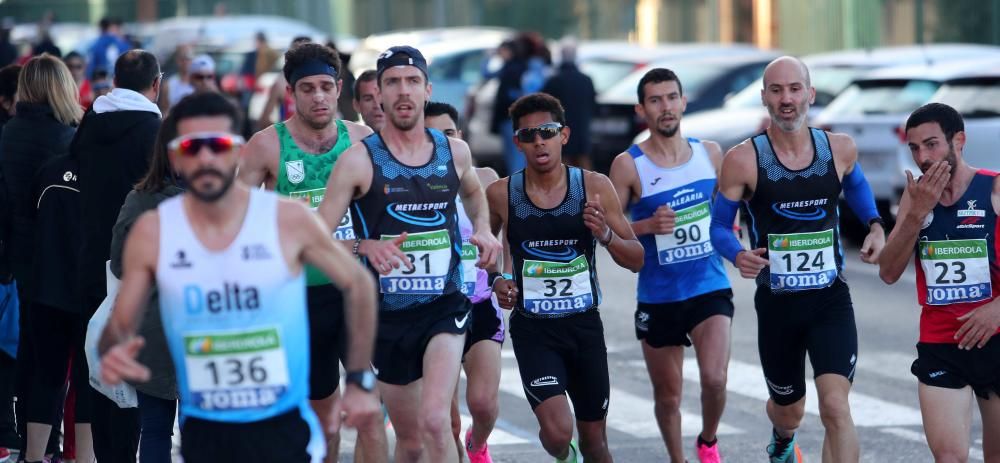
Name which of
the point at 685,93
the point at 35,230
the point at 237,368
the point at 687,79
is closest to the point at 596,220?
the point at 35,230

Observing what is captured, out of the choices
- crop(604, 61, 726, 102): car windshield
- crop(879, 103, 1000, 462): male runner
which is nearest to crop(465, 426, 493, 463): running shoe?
crop(879, 103, 1000, 462): male runner

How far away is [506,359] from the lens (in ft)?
39.3

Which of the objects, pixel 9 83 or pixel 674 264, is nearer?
pixel 674 264

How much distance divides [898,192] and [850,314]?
802cm

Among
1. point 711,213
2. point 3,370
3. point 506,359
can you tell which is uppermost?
point 711,213

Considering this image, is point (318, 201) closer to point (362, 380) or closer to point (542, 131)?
point (542, 131)

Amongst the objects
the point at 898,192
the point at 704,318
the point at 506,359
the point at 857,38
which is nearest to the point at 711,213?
the point at 704,318

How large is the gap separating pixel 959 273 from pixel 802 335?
1036 mm

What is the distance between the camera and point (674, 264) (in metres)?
8.82

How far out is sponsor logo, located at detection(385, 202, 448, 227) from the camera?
7.28 m

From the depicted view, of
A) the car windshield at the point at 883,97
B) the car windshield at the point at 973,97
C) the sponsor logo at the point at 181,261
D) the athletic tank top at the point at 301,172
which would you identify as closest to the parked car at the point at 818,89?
the car windshield at the point at 883,97

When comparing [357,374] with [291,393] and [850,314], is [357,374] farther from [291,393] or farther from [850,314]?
[850,314]

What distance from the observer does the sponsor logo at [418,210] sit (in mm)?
7281

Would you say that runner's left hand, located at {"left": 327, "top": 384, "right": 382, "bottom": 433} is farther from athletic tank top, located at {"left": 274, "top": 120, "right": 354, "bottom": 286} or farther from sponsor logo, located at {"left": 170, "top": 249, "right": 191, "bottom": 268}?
athletic tank top, located at {"left": 274, "top": 120, "right": 354, "bottom": 286}
